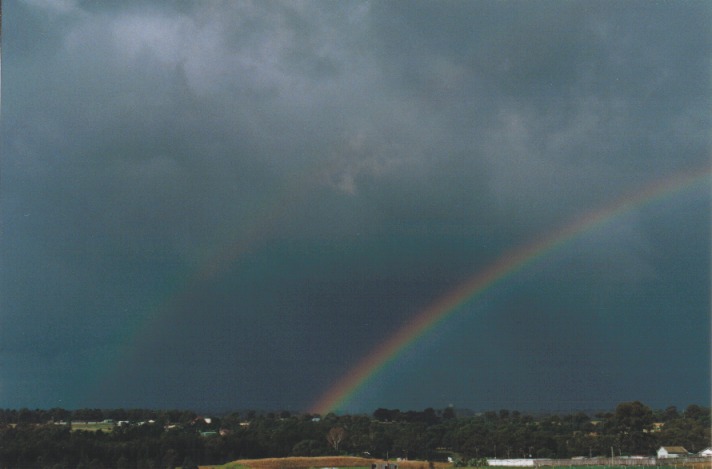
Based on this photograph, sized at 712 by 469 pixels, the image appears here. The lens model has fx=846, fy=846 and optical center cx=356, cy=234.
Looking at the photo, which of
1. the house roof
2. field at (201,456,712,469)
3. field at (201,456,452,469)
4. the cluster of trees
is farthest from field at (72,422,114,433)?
the house roof

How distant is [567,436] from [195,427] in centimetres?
5573

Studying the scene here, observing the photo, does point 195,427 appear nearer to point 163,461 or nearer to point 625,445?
point 163,461

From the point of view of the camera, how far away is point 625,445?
98250 millimetres

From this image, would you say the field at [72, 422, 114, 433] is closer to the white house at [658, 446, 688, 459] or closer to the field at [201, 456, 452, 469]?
the field at [201, 456, 452, 469]

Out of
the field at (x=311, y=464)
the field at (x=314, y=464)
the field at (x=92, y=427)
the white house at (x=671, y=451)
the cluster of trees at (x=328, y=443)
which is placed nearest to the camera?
the field at (x=314, y=464)

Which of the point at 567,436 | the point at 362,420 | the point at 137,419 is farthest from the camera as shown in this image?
the point at 137,419

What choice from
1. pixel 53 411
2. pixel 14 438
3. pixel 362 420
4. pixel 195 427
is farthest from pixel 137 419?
pixel 14 438

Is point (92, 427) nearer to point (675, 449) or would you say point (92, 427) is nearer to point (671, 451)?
point (671, 451)

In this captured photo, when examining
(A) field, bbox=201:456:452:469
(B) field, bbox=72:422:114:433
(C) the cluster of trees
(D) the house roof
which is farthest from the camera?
(B) field, bbox=72:422:114:433

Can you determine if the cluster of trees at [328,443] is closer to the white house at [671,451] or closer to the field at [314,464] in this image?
the white house at [671,451]

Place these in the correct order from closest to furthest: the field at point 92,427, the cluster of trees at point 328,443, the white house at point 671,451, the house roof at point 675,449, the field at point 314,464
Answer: the field at point 314,464 < the cluster of trees at point 328,443 < the white house at point 671,451 < the house roof at point 675,449 < the field at point 92,427

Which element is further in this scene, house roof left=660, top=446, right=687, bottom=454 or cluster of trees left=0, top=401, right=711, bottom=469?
house roof left=660, top=446, right=687, bottom=454

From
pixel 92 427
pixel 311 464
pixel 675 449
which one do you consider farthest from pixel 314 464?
pixel 92 427

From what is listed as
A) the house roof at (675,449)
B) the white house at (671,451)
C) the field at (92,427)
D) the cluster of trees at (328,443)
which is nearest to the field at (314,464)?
the cluster of trees at (328,443)
